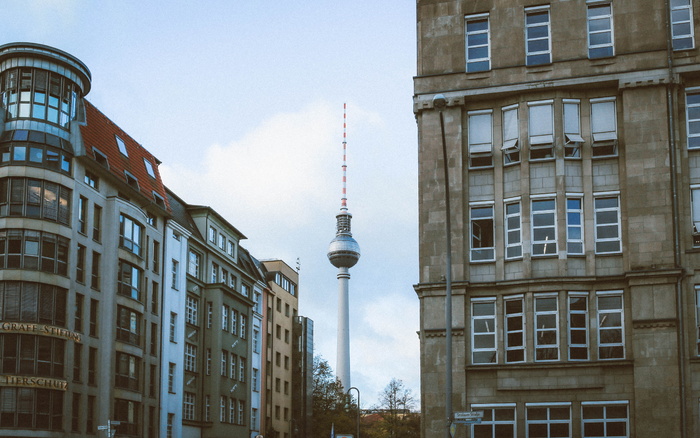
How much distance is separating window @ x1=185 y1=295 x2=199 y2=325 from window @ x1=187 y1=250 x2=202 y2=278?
1.87 meters

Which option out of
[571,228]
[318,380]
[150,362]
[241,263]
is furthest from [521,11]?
[318,380]

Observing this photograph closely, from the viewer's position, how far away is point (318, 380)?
10375 centimetres

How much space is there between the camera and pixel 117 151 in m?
63.2

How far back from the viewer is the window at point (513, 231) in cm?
3716

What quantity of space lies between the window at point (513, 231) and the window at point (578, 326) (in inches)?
103

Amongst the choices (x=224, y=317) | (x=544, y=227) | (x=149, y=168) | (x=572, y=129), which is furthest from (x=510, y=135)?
(x=224, y=317)

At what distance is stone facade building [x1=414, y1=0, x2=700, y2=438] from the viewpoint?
34969 millimetres

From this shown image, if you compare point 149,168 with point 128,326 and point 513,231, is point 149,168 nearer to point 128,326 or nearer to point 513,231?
point 128,326

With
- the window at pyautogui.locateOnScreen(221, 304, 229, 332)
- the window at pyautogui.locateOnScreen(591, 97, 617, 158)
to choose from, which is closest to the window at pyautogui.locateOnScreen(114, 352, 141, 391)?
the window at pyautogui.locateOnScreen(221, 304, 229, 332)

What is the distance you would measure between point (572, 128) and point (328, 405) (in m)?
67.2

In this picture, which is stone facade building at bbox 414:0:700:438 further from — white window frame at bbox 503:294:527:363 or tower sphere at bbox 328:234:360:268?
tower sphere at bbox 328:234:360:268

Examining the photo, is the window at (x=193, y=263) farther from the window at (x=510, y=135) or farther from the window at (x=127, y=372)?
the window at (x=510, y=135)

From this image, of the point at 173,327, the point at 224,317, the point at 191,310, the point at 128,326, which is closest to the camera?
the point at 128,326

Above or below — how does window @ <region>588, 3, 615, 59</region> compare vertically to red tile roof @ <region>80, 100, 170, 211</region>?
below
